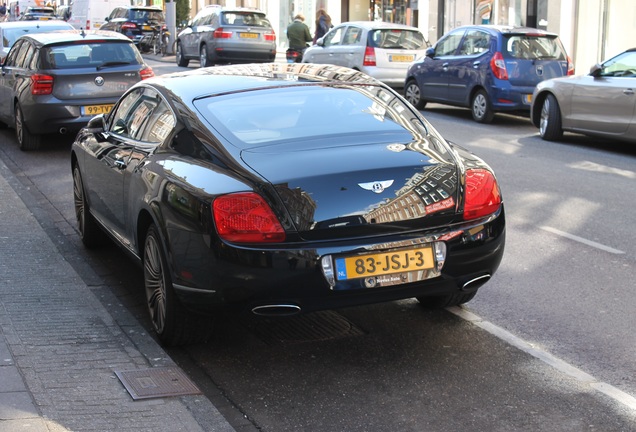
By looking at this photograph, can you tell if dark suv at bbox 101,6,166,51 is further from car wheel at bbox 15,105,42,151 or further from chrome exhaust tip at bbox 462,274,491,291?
chrome exhaust tip at bbox 462,274,491,291

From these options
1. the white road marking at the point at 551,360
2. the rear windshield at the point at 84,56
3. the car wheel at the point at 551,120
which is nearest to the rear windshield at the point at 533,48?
the car wheel at the point at 551,120

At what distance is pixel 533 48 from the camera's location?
57.7 ft

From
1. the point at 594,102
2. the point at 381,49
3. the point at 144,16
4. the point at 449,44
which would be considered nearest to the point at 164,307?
the point at 594,102

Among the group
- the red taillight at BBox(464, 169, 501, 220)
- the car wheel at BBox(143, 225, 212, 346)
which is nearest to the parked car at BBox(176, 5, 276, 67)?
the car wheel at BBox(143, 225, 212, 346)

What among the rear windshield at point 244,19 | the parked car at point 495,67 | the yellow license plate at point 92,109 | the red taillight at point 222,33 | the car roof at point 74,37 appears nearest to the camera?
the yellow license plate at point 92,109

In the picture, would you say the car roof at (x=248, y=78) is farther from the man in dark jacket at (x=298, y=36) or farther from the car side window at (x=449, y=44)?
the man in dark jacket at (x=298, y=36)

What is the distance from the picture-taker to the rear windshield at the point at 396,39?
70.9 ft

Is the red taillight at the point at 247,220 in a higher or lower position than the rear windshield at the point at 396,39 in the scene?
higher

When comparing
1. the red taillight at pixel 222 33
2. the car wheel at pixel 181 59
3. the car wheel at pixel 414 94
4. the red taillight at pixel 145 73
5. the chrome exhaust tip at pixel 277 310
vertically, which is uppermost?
the red taillight at pixel 145 73

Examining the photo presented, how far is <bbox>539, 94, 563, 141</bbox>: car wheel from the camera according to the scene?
1498 cm

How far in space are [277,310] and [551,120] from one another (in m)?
10.7

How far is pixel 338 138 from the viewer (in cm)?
560

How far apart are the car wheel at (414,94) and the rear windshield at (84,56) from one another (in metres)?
7.19

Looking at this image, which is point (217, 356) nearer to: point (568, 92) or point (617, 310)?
point (617, 310)
